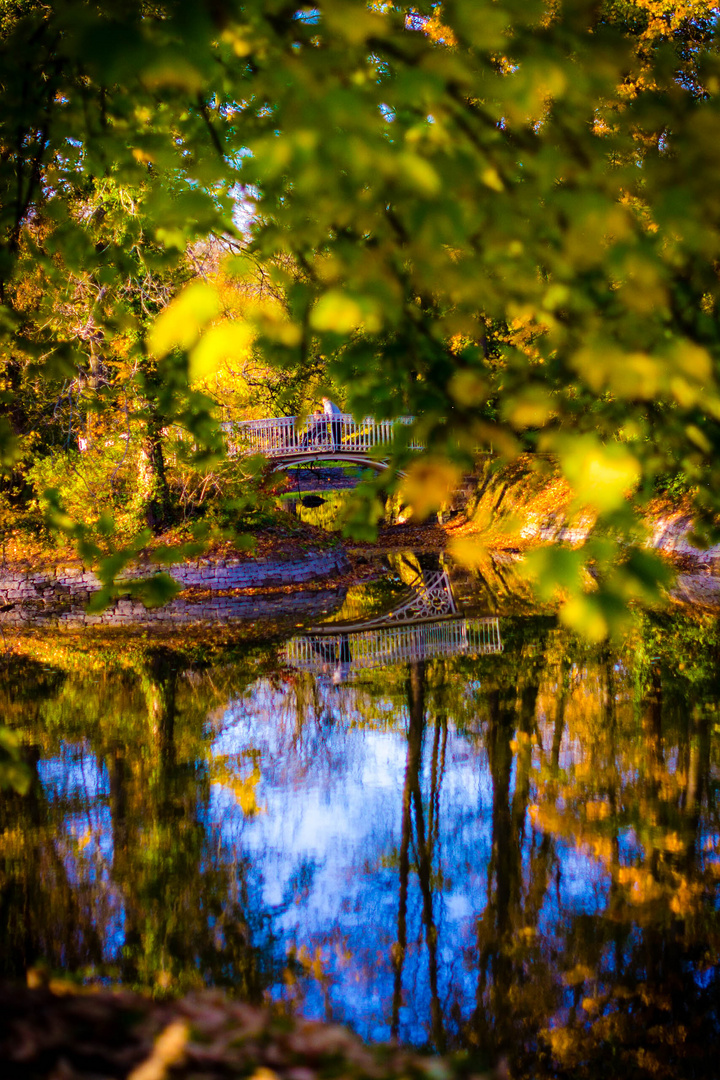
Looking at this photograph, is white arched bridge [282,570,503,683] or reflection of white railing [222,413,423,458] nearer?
white arched bridge [282,570,503,683]

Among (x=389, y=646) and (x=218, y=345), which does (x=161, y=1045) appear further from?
(x=389, y=646)

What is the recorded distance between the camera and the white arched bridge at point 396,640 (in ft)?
31.2

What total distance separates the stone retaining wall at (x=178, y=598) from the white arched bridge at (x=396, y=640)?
1960 millimetres

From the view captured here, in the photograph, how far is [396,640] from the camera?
418 inches

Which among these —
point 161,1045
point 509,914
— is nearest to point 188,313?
point 161,1045

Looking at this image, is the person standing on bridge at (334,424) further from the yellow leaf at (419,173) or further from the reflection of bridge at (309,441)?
the yellow leaf at (419,173)

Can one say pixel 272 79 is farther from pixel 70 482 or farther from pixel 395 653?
pixel 70 482

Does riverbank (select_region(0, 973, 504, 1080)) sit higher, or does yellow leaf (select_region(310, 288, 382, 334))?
yellow leaf (select_region(310, 288, 382, 334))

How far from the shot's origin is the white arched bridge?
31.2ft

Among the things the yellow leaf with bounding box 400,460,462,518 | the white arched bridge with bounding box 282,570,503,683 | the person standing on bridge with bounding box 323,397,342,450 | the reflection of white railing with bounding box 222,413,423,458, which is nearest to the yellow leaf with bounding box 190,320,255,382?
the yellow leaf with bounding box 400,460,462,518

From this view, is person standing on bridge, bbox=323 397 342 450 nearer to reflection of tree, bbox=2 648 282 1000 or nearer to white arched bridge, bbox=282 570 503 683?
white arched bridge, bbox=282 570 503 683

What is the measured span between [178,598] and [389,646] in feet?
18.7

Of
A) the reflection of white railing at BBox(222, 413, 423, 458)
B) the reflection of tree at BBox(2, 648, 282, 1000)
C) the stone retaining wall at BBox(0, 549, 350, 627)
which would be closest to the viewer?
the reflection of tree at BBox(2, 648, 282, 1000)

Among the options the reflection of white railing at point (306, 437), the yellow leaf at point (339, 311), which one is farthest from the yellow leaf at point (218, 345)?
the reflection of white railing at point (306, 437)
